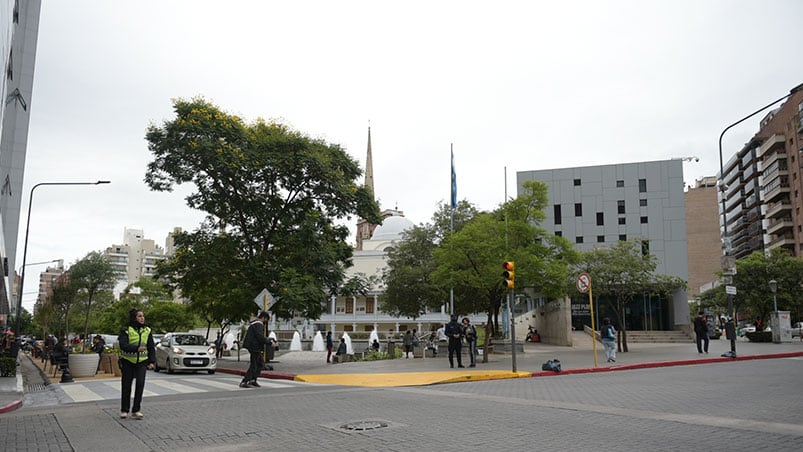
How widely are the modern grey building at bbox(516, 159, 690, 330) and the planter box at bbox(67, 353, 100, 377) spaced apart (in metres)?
38.7

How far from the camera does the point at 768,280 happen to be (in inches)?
1842

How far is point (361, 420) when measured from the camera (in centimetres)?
877

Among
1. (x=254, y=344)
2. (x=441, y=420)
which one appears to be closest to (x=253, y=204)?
(x=254, y=344)

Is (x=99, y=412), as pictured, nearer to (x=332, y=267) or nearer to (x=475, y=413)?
(x=475, y=413)

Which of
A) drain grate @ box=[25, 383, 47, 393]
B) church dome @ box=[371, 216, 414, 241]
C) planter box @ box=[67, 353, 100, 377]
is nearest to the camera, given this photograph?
drain grate @ box=[25, 383, 47, 393]

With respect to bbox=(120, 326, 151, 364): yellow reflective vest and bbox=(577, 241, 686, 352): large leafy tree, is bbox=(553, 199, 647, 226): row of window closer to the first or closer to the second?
bbox=(577, 241, 686, 352): large leafy tree

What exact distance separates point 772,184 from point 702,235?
17614 mm

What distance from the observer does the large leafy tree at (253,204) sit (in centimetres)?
2462

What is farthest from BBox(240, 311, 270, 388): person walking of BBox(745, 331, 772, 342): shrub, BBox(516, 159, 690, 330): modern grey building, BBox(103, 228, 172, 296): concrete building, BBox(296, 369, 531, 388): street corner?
BBox(103, 228, 172, 296): concrete building

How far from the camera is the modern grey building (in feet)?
169

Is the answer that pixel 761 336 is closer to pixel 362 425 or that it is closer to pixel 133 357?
pixel 362 425

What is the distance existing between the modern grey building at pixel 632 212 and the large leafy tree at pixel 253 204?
2989cm

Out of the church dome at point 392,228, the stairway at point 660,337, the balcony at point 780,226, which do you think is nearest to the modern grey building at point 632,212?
the stairway at point 660,337

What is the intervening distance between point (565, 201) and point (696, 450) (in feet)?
163
